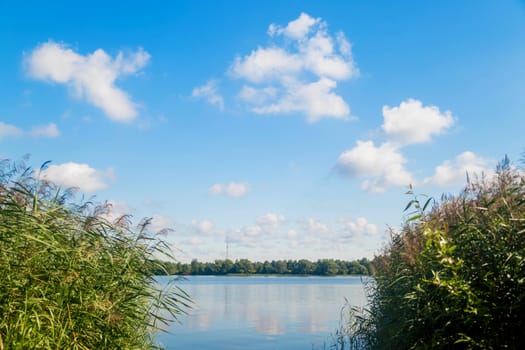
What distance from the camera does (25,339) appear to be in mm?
4266

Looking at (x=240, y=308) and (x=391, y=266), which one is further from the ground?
(x=391, y=266)

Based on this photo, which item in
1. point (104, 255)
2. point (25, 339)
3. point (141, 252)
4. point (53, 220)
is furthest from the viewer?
point (141, 252)

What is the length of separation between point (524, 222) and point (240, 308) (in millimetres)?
22891

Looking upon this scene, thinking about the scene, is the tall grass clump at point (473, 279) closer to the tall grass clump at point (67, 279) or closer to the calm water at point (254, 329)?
the tall grass clump at point (67, 279)

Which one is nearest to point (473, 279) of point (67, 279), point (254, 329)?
point (67, 279)

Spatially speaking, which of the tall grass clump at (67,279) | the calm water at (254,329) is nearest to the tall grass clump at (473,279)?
the tall grass clump at (67,279)

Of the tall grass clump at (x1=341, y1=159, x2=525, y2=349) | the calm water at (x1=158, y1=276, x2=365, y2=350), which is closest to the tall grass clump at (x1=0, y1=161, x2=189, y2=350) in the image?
the tall grass clump at (x1=341, y1=159, x2=525, y2=349)

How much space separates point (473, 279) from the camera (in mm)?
5809

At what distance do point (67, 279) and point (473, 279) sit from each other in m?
4.48

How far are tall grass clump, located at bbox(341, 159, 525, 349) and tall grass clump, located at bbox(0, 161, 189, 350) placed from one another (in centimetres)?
322

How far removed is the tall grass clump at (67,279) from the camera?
4.48m

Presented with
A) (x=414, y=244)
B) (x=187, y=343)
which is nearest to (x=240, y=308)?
(x=187, y=343)

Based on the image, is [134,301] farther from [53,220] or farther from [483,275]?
[483,275]

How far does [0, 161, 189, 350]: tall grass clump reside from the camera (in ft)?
14.7
